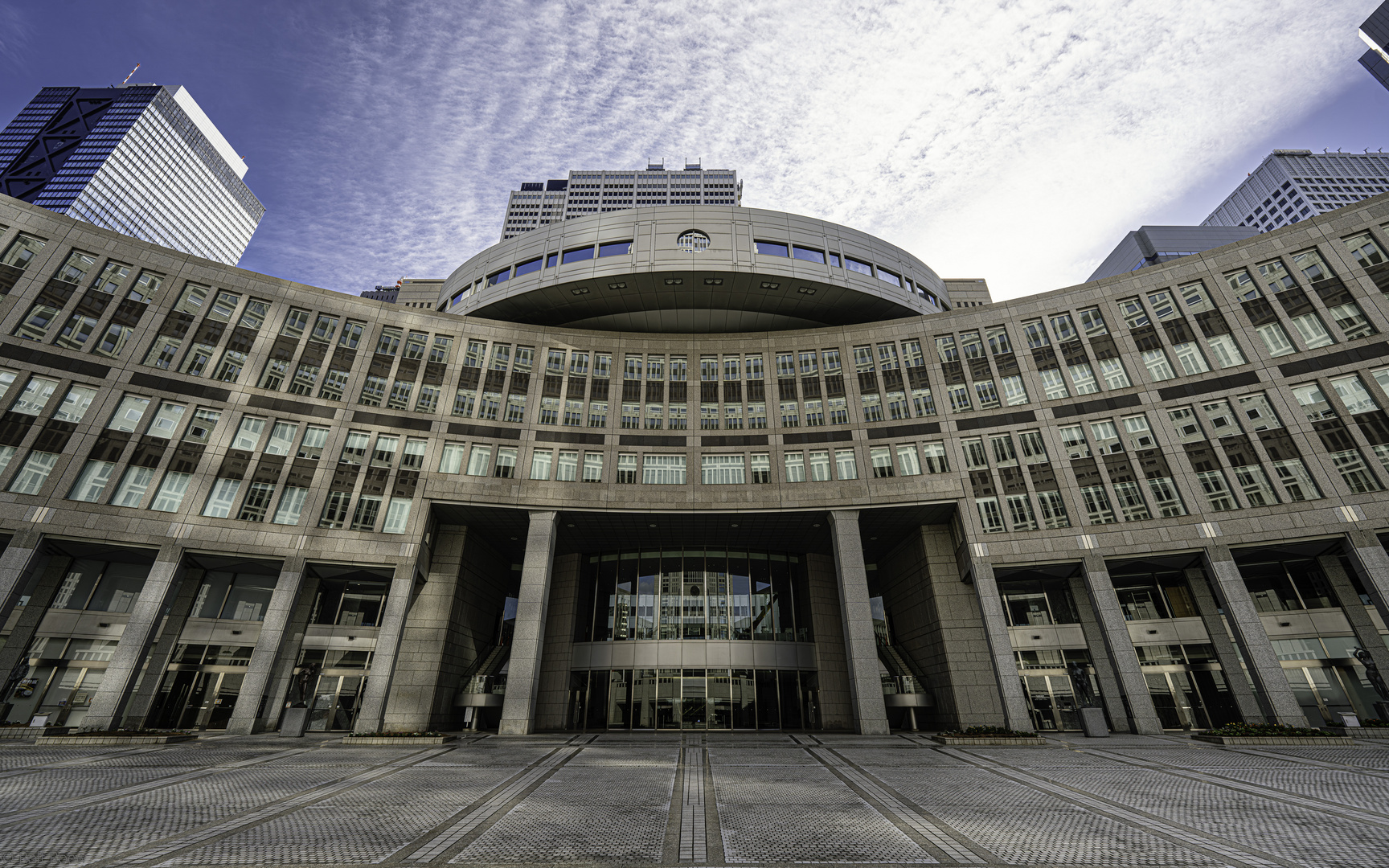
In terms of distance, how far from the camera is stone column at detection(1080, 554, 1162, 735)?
2838 centimetres

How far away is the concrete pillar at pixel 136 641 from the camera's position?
26.4 metres

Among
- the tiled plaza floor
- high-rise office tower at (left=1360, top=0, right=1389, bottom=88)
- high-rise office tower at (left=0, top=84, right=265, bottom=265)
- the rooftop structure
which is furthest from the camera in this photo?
high-rise office tower at (left=0, top=84, right=265, bottom=265)

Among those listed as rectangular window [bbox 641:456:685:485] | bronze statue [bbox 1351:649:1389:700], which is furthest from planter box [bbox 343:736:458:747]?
bronze statue [bbox 1351:649:1389:700]

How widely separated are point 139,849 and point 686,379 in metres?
33.5

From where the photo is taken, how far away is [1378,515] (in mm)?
27531

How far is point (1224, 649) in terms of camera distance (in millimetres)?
30484

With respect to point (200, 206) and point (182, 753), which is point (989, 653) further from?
point (200, 206)

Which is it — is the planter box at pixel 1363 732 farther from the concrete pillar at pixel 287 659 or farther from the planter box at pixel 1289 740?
the concrete pillar at pixel 287 659

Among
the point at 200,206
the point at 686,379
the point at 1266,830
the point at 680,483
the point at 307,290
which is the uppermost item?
the point at 200,206

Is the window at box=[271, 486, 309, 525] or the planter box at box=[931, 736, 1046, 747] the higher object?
the window at box=[271, 486, 309, 525]

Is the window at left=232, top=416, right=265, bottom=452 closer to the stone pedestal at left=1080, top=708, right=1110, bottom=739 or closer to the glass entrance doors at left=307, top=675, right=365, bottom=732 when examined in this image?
the glass entrance doors at left=307, top=675, right=365, bottom=732

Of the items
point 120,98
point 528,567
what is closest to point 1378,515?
point 528,567

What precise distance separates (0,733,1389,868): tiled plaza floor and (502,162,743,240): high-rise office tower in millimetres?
132283

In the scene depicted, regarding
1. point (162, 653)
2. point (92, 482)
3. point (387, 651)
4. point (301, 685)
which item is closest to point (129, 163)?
point (92, 482)
